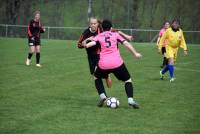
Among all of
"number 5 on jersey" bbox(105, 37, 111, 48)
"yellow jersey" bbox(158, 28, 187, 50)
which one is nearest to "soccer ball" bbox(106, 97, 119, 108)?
"number 5 on jersey" bbox(105, 37, 111, 48)

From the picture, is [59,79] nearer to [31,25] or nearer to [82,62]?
[31,25]

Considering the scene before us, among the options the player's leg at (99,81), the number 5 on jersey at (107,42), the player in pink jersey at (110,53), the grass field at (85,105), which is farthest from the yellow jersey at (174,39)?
the number 5 on jersey at (107,42)

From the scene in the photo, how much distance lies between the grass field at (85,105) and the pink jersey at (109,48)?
0.91 meters

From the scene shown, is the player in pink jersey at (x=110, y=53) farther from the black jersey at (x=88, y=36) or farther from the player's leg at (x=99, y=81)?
the black jersey at (x=88, y=36)

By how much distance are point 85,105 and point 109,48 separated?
1.33m

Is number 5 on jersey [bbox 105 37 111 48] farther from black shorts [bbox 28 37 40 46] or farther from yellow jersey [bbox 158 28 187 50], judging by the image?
black shorts [bbox 28 37 40 46]

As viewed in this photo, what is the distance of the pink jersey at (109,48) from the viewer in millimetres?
11383

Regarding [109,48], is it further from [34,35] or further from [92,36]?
[34,35]

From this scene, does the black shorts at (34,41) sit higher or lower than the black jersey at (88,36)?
lower

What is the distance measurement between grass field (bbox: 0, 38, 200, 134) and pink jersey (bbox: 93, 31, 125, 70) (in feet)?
2.99

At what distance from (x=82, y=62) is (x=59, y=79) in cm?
761

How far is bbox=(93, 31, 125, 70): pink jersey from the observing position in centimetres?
1138

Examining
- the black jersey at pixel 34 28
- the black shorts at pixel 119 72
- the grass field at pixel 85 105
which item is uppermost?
the black jersey at pixel 34 28

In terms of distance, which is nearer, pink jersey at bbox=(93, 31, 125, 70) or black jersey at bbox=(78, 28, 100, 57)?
pink jersey at bbox=(93, 31, 125, 70)
